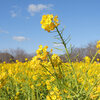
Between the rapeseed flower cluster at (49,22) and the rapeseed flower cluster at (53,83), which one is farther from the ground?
the rapeseed flower cluster at (49,22)

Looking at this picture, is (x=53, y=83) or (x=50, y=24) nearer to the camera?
(x=50, y=24)

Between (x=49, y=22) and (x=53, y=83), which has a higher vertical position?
(x=49, y=22)

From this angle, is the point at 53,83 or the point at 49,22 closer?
the point at 49,22

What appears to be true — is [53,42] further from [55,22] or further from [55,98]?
[55,98]

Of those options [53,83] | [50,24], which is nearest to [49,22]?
[50,24]

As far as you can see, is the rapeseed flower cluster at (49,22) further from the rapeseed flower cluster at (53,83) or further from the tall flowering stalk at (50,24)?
the rapeseed flower cluster at (53,83)

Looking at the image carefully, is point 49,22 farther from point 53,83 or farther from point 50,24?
point 53,83

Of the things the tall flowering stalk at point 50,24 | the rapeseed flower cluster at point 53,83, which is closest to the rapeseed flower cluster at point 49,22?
the tall flowering stalk at point 50,24

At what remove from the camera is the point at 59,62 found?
1.25 metres

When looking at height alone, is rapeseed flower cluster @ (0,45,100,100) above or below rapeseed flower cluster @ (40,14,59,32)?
below

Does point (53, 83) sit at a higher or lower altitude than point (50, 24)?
lower

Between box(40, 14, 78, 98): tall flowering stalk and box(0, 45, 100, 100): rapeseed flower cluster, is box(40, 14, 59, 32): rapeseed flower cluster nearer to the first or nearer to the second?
box(40, 14, 78, 98): tall flowering stalk

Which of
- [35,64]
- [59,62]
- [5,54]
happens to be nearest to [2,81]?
[35,64]

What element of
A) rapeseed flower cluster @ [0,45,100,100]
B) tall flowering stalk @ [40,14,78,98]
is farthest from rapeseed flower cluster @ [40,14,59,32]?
rapeseed flower cluster @ [0,45,100,100]
